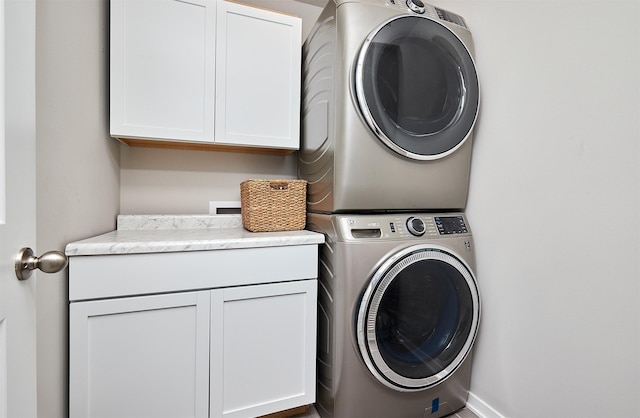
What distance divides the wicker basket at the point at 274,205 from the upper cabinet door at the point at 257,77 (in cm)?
29

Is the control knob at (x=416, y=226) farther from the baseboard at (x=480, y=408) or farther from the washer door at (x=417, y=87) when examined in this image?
the baseboard at (x=480, y=408)

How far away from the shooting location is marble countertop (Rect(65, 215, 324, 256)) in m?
1.06

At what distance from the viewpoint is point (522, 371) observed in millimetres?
1291

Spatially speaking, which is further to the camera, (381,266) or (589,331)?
(381,266)

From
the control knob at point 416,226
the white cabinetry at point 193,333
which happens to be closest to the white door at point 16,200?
the white cabinetry at point 193,333

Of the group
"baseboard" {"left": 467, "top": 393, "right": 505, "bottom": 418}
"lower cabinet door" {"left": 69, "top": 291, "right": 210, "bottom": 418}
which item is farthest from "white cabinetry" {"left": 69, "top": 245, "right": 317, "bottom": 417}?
"baseboard" {"left": 467, "top": 393, "right": 505, "bottom": 418}

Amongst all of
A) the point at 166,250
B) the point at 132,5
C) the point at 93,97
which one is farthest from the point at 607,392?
the point at 132,5

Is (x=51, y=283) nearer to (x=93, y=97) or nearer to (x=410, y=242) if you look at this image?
Result: (x=93, y=97)

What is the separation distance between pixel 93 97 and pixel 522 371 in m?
2.22

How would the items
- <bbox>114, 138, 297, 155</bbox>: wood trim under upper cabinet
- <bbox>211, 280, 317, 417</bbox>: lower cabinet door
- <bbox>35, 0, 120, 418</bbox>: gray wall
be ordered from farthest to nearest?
1. <bbox>114, 138, 297, 155</bbox>: wood trim under upper cabinet
2. <bbox>211, 280, 317, 417</bbox>: lower cabinet door
3. <bbox>35, 0, 120, 418</bbox>: gray wall

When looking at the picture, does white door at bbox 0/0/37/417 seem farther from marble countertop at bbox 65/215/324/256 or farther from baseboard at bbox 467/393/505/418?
baseboard at bbox 467/393/505/418

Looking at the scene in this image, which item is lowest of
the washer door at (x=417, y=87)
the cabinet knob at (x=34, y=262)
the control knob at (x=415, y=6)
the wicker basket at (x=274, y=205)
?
the cabinet knob at (x=34, y=262)

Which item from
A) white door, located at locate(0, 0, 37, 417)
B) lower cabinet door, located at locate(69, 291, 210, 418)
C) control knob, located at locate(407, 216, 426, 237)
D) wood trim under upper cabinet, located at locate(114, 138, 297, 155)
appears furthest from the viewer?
wood trim under upper cabinet, located at locate(114, 138, 297, 155)

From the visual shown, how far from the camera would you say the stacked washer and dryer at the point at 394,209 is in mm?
1267
